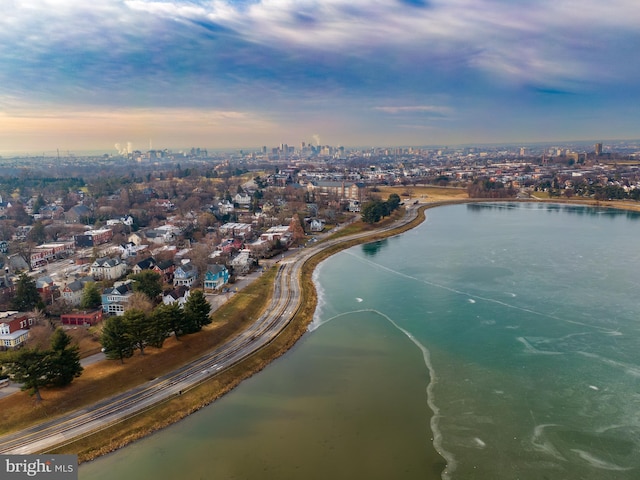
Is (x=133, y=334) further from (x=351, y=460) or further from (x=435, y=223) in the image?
(x=435, y=223)

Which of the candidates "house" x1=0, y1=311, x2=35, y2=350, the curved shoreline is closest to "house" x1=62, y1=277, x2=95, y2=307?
"house" x1=0, y1=311, x2=35, y2=350

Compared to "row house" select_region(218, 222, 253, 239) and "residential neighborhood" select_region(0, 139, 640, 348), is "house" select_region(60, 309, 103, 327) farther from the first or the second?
"row house" select_region(218, 222, 253, 239)

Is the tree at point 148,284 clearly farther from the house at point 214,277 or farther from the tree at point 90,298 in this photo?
the house at point 214,277

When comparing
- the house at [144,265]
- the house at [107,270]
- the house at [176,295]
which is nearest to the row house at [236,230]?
the house at [144,265]

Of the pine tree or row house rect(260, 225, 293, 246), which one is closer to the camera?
the pine tree

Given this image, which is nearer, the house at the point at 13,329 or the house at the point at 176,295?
the house at the point at 13,329

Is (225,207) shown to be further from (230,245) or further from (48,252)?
(48,252)
